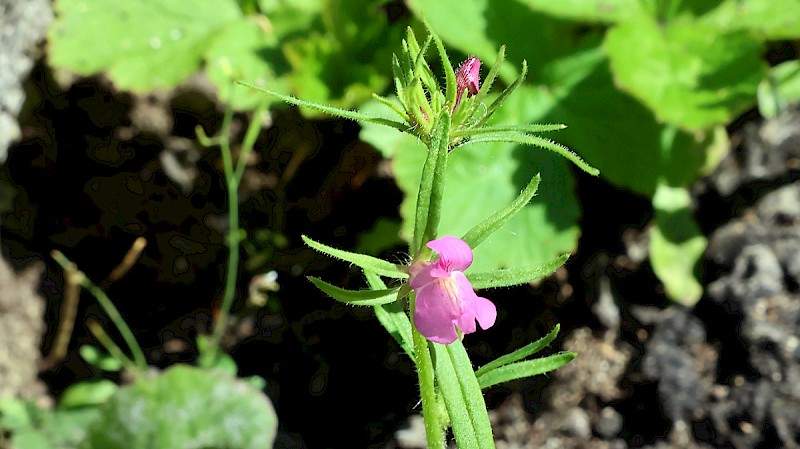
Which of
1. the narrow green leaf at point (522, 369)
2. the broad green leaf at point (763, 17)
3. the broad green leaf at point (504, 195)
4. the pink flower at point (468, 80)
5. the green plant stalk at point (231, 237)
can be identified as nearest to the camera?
the pink flower at point (468, 80)

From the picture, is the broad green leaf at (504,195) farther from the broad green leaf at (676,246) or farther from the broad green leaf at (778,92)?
the broad green leaf at (778,92)

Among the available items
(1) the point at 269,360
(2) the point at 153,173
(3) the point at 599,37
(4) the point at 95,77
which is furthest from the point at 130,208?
(3) the point at 599,37

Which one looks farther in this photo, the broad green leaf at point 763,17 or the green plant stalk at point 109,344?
the green plant stalk at point 109,344

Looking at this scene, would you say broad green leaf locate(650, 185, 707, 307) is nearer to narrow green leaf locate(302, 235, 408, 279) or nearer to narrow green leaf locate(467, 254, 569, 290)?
narrow green leaf locate(467, 254, 569, 290)

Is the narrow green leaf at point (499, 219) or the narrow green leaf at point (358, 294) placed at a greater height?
the narrow green leaf at point (499, 219)

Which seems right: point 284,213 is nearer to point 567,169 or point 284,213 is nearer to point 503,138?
point 567,169

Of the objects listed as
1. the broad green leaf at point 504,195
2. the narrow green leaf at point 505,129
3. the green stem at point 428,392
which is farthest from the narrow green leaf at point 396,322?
the broad green leaf at point 504,195
